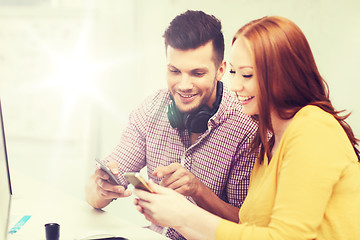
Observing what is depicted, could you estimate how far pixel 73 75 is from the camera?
2.39 metres

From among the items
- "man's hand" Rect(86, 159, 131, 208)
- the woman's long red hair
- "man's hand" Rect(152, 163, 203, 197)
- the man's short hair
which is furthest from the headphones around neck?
the woman's long red hair

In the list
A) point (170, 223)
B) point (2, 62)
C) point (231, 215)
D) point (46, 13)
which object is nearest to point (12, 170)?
point (2, 62)

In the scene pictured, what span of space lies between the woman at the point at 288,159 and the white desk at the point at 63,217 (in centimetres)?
19

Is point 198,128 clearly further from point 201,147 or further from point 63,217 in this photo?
point 63,217

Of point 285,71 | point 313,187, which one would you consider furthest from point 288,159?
point 285,71

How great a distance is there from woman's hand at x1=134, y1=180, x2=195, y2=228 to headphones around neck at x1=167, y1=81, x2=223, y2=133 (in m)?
0.69

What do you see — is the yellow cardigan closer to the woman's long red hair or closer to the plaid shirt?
the woman's long red hair

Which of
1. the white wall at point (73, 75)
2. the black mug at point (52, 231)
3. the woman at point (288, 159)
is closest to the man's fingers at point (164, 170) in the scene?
the woman at point (288, 159)

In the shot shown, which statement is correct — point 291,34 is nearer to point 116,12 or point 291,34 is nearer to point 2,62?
point 116,12

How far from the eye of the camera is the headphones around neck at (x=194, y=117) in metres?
1.66

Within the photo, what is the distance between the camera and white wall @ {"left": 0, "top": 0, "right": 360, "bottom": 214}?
2160 millimetres

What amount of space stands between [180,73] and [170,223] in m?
0.87

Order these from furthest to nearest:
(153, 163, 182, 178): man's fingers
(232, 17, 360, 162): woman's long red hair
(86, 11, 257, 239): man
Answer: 1. (86, 11, 257, 239): man
2. (153, 163, 182, 178): man's fingers
3. (232, 17, 360, 162): woman's long red hair

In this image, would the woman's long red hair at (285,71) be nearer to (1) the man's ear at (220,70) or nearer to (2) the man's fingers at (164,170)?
(2) the man's fingers at (164,170)
